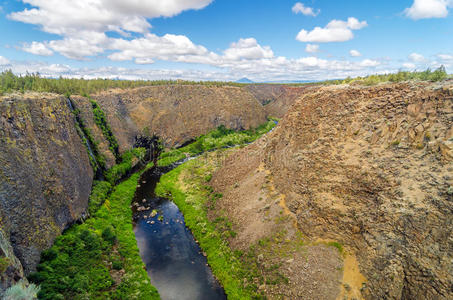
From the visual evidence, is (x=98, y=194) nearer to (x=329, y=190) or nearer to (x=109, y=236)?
(x=109, y=236)

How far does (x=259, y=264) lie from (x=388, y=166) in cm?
1473

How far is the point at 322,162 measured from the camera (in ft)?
80.0

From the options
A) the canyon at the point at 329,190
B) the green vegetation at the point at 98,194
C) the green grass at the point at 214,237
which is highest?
the canyon at the point at 329,190

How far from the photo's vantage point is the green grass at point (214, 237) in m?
21.9

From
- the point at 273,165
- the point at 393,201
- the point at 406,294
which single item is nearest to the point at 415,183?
the point at 393,201

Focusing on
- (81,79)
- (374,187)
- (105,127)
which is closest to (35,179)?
(105,127)

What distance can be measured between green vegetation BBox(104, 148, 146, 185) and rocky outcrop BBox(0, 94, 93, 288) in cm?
768

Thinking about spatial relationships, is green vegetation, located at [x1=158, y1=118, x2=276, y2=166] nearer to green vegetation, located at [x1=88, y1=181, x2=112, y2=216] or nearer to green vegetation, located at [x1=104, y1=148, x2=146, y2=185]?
green vegetation, located at [x1=104, y1=148, x2=146, y2=185]

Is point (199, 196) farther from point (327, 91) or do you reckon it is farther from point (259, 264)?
point (327, 91)

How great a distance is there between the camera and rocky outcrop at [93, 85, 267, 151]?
6072 cm

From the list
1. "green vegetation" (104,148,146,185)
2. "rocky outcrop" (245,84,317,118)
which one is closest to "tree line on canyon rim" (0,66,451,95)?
"green vegetation" (104,148,146,185)

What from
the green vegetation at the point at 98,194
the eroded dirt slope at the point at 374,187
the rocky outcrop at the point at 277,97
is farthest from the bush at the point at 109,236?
the rocky outcrop at the point at 277,97

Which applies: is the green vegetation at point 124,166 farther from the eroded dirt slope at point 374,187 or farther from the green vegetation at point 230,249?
the eroded dirt slope at point 374,187

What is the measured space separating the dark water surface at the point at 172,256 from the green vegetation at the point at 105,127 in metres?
16.7
